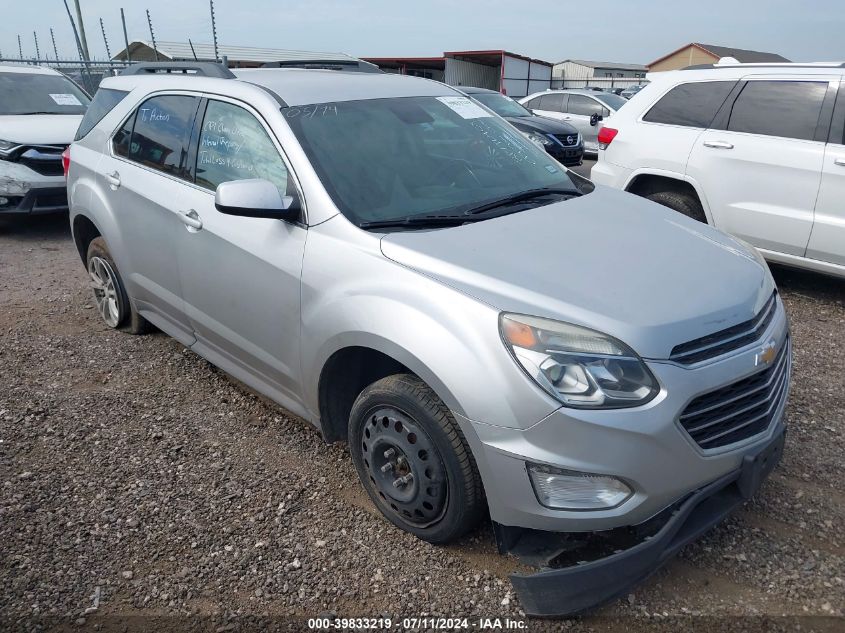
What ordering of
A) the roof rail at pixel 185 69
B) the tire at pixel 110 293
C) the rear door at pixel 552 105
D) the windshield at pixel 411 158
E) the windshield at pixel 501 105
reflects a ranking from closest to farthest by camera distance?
the windshield at pixel 411 158 → the roof rail at pixel 185 69 → the tire at pixel 110 293 → the windshield at pixel 501 105 → the rear door at pixel 552 105

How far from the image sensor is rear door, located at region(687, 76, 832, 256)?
17.0 feet

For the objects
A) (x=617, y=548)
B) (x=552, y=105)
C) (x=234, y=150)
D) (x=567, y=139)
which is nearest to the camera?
(x=617, y=548)

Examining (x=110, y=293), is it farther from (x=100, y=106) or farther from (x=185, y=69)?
(x=185, y=69)

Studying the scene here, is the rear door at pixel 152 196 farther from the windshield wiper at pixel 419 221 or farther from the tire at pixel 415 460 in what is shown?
the tire at pixel 415 460

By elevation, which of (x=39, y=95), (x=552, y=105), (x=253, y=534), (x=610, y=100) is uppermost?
(x=39, y=95)

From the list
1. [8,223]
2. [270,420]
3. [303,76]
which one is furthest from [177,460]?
[8,223]

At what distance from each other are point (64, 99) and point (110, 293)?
542cm

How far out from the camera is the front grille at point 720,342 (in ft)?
7.16

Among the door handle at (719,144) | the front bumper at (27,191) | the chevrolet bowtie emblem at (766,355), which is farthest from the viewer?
the front bumper at (27,191)

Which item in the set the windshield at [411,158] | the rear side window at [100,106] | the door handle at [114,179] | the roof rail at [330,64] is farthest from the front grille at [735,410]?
the rear side window at [100,106]

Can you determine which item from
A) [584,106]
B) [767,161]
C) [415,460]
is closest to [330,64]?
[415,460]

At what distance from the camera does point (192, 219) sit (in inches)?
133

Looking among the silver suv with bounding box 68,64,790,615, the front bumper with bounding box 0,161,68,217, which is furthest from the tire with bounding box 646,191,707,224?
the front bumper with bounding box 0,161,68,217

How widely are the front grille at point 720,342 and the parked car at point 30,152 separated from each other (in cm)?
738
